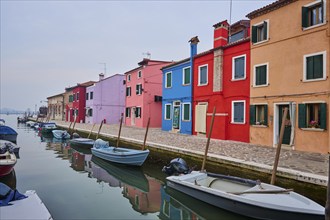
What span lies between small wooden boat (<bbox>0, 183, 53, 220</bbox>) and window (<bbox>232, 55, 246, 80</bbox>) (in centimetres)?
1269

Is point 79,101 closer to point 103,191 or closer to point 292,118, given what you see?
point 103,191

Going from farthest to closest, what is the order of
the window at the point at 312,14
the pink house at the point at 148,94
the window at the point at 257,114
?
the pink house at the point at 148,94, the window at the point at 257,114, the window at the point at 312,14

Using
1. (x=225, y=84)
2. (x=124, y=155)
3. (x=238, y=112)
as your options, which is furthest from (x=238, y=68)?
(x=124, y=155)

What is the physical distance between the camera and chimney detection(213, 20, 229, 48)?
54.1 ft

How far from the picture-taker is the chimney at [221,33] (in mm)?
16484

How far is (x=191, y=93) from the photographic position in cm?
1933

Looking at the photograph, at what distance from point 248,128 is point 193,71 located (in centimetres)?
684

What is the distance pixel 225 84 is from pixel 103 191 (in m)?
10.5

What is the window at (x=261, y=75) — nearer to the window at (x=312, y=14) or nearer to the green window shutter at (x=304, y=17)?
the green window shutter at (x=304, y=17)

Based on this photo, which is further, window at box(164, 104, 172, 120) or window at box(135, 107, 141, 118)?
window at box(135, 107, 141, 118)

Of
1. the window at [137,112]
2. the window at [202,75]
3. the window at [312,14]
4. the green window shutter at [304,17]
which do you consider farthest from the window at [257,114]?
the window at [137,112]

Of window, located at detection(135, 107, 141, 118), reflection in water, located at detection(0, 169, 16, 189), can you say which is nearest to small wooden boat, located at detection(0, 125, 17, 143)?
window, located at detection(135, 107, 141, 118)

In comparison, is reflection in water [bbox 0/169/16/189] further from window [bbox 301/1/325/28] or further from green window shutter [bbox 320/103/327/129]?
window [bbox 301/1/325/28]

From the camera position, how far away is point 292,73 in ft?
40.3
